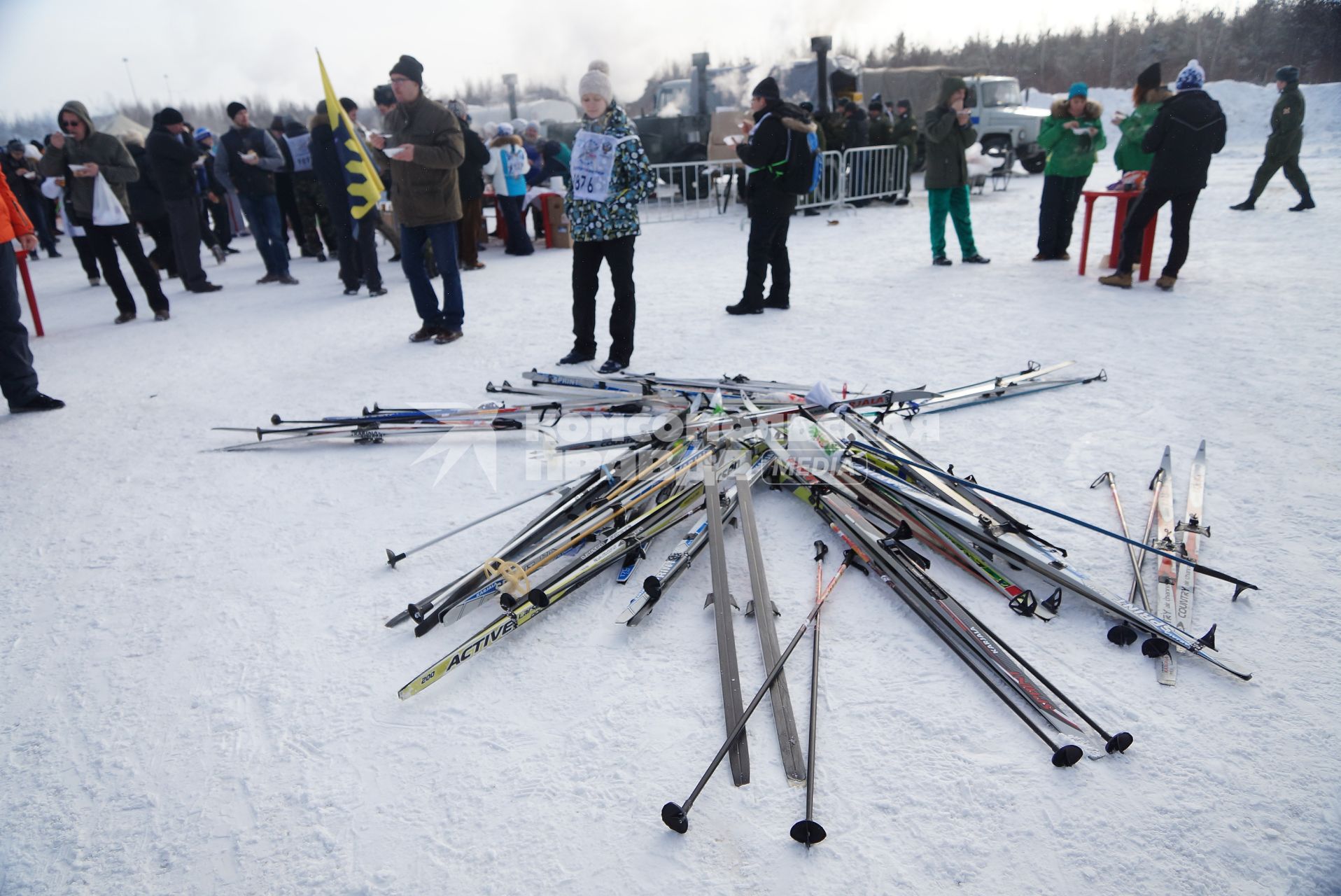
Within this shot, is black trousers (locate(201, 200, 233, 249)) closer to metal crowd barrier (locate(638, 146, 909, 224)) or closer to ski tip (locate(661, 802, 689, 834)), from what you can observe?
metal crowd barrier (locate(638, 146, 909, 224))

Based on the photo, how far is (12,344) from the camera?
183 inches

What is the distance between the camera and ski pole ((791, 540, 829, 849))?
1645 millimetres

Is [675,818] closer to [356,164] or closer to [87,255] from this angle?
[356,164]

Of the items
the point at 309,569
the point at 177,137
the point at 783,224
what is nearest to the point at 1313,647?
the point at 309,569

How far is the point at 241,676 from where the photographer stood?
7.61ft

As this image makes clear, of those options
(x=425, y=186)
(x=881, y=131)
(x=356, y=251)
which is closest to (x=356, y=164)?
(x=425, y=186)

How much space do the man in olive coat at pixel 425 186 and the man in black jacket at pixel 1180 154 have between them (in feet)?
17.3

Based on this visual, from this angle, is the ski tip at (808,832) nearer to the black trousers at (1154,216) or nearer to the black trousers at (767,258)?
the black trousers at (767,258)

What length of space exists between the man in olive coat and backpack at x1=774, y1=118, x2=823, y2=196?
93.5 inches

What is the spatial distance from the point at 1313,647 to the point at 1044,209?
6.38 m

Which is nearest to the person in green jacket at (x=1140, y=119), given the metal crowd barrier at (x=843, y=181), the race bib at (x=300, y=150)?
the metal crowd barrier at (x=843, y=181)

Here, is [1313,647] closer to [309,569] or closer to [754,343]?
[309,569]

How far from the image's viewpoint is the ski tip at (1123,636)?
2186mm

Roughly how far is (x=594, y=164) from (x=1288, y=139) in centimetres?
919
